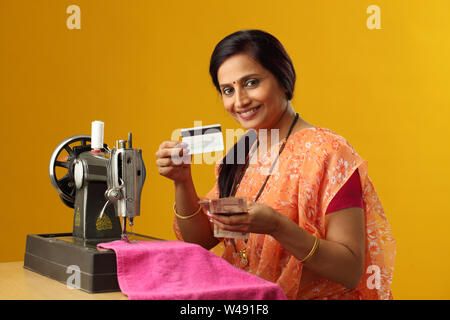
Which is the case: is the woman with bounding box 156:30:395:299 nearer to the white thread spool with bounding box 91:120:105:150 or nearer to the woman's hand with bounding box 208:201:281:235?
the woman's hand with bounding box 208:201:281:235

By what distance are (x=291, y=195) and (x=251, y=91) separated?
39 centimetres

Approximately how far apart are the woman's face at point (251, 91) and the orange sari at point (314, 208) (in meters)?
0.13

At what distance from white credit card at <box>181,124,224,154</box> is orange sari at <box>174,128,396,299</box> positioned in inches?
12.5

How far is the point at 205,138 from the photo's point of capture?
1.66 m

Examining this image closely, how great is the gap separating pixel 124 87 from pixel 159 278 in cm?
213

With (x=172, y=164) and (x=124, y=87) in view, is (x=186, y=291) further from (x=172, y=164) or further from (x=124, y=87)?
(x=124, y=87)

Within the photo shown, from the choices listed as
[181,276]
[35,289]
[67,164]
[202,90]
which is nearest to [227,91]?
[67,164]

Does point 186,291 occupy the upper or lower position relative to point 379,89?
lower

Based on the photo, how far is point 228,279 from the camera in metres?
1.39

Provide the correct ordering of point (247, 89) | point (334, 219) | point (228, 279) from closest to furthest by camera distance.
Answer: point (228, 279) → point (334, 219) → point (247, 89)

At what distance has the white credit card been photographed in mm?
1650

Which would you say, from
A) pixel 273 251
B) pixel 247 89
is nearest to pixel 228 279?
pixel 273 251

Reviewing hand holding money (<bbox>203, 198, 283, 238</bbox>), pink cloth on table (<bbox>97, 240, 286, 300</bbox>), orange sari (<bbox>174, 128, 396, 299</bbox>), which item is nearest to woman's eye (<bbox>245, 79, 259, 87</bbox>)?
orange sari (<bbox>174, 128, 396, 299</bbox>)

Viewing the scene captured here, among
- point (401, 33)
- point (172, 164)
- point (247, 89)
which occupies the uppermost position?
point (401, 33)
